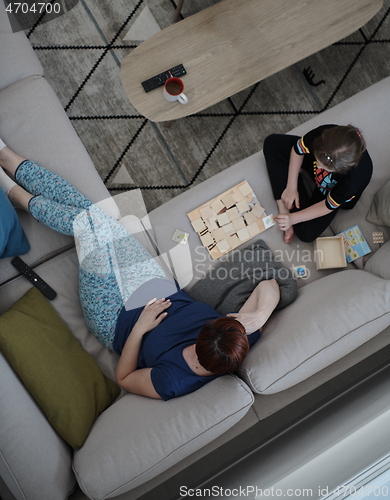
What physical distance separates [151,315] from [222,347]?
0.42 meters

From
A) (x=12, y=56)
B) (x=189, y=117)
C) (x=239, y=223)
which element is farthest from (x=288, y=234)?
(x=12, y=56)

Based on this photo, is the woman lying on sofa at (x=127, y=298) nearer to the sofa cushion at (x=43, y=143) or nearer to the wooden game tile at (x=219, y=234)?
the sofa cushion at (x=43, y=143)

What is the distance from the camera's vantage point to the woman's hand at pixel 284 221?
177cm

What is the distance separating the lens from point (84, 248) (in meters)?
1.66

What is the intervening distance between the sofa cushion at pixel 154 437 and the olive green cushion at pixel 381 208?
39.1 inches

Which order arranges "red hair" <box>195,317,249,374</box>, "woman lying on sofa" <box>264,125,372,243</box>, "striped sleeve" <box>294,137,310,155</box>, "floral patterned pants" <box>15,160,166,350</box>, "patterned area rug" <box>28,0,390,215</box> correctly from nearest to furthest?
"red hair" <box>195,317,249,374</box> → "woman lying on sofa" <box>264,125,372,243</box> → "floral patterned pants" <box>15,160,166,350</box> → "striped sleeve" <box>294,137,310,155</box> → "patterned area rug" <box>28,0,390,215</box>

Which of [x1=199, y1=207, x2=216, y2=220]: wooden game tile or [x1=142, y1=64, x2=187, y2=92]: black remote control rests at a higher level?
[x1=142, y1=64, x2=187, y2=92]: black remote control

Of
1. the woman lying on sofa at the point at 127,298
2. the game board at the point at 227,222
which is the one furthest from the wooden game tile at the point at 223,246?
the woman lying on sofa at the point at 127,298

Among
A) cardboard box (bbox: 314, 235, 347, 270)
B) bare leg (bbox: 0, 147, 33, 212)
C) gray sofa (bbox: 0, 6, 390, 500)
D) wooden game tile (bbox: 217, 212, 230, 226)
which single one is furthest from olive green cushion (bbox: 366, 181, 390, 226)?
bare leg (bbox: 0, 147, 33, 212)

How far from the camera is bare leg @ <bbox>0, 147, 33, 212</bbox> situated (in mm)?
1705

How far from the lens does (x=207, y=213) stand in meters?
1.81

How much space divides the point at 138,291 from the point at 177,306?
0.19m

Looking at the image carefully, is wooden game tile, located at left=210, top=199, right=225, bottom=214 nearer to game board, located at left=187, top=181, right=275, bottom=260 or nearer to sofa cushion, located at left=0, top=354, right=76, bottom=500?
game board, located at left=187, top=181, right=275, bottom=260

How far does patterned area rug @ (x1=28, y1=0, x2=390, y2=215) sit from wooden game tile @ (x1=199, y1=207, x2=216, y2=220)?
0.56m
